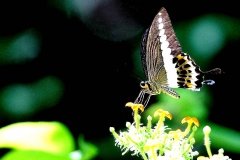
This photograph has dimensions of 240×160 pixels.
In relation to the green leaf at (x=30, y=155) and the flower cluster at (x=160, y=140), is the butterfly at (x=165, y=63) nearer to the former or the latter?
the flower cluster at (x=160, y=140)

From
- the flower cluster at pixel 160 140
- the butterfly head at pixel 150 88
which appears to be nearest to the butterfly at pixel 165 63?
the butterfly head at pixel 150 88

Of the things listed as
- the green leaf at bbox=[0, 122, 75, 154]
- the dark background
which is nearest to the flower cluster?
the green leaf at bbox=[0, 122, 75, 154]

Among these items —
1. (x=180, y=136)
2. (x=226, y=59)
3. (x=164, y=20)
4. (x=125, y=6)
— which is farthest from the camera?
(x=125, y=6)

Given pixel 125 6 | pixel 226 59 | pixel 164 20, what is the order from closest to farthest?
pixel 164 20
pixel 226 59
pixel 125 6

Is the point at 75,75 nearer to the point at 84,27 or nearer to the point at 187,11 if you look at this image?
the point at 84,27

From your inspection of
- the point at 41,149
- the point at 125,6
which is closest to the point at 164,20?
the point at 41,149

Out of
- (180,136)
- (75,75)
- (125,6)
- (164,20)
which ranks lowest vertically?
(180,136)
